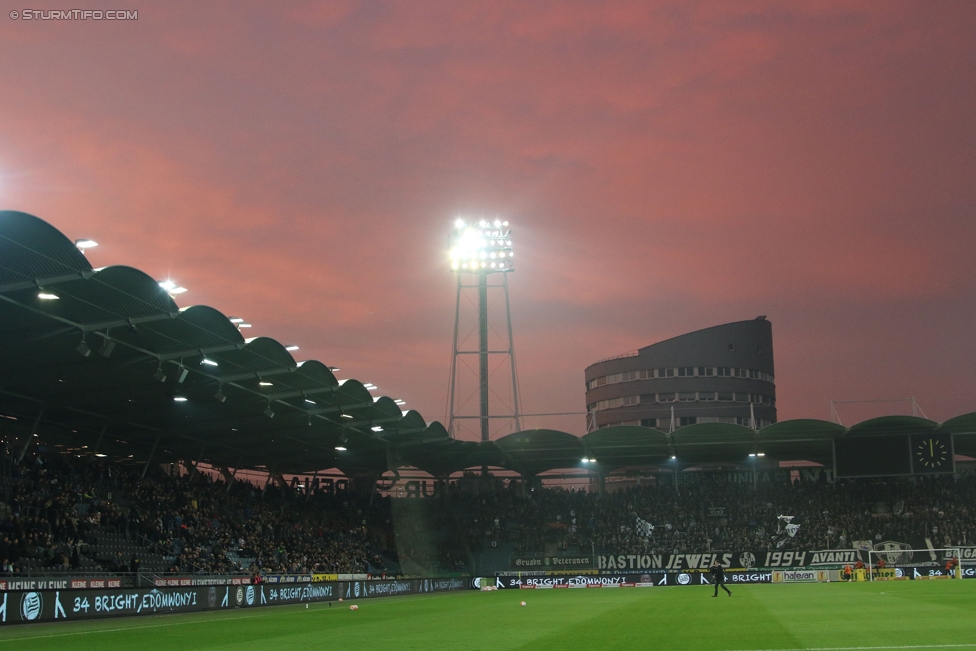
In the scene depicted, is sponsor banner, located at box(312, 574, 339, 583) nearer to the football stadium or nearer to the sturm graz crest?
the football stadium

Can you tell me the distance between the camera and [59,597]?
2580cm

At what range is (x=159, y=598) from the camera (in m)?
30.5

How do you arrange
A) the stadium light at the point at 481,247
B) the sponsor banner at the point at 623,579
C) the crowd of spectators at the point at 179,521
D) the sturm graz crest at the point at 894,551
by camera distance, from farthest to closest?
1. the stadium light at the point at 481,247
2. the sturm graz crest at the point at 894,551
3. the sponsor banner at the point at 623,579
4. the crowd of spectators at the point at 179,521

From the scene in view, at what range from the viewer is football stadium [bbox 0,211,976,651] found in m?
23.8

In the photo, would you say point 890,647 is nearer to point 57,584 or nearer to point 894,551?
Answer: point 57,584

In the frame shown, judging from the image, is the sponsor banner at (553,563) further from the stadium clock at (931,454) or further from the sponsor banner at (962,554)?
the sponsor banner at (962,554)

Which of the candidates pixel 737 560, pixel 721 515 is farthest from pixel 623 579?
pixel 721 515

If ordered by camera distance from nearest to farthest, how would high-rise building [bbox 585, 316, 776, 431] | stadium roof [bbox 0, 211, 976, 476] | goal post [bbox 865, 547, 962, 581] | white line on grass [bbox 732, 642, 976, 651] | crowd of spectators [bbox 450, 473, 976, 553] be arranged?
white line on grass [bbox 732, 642, 976, 651], stadium roof [bbox 0, 211, 976, 476], goal post [bbox 865, 547, 962, 581], crowd of spectators [bbox 450, 473, 976, 553], high-rise building [bbox 585, 316, 776, 431]

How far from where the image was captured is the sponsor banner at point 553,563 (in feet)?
209

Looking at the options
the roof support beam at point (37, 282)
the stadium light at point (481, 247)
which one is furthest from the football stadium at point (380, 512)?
the stadium light at point (481, 247)

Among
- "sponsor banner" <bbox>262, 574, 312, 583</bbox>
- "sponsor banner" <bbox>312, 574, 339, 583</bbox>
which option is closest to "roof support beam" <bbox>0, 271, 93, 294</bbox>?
"sponsor banner" <bbox>262, 574, 312, 583</bbox>

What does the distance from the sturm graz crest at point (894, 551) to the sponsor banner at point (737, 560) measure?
5.42ft

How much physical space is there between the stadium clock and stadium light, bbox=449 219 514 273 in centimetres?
3143

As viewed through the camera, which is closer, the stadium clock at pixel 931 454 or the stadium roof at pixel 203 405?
the stadium roof at pixel 203 405
